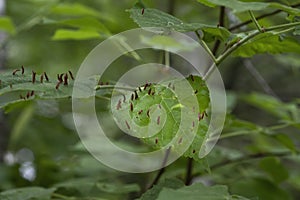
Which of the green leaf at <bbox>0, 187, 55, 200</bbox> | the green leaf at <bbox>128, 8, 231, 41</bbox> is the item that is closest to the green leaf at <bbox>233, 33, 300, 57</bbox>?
the green leaf at <bbox>128, 8, 231, 41</bbox>

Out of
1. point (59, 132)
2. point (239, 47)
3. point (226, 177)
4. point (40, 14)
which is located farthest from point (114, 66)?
point (239, 47)

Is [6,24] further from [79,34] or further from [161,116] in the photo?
[161,116]

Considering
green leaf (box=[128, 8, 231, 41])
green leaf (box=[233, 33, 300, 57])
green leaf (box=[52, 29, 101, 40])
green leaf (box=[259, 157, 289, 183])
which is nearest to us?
green leaf (box=[128, 8, 231, 41])

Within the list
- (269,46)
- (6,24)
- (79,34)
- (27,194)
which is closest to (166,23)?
(269,46)

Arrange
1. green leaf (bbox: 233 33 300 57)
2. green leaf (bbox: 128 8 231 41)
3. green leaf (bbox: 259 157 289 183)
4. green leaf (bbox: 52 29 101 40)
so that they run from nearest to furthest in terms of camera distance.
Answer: green leaf (bbox: 128 8 231 41), green leaf (bbox: 233 33 300 57), green leaf (bbox: 52 29 101 40), green leaf (bbox: 259 157 289 183)

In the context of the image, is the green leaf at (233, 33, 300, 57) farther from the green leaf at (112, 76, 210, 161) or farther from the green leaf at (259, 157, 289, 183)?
the green leaf at (259, 157, 289, 183)

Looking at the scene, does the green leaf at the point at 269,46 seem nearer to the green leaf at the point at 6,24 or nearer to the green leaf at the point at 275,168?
the green leaf at the point at 275,168
